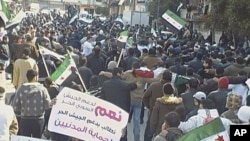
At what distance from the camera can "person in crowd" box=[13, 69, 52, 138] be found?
9172 millimetres

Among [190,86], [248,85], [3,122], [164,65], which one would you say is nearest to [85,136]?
[3,122]

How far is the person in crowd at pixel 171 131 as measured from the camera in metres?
7.45

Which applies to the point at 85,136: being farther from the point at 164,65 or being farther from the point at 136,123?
the point at 164,65

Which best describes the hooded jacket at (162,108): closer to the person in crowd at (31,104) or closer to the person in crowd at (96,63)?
the person in crowd at (31,104)

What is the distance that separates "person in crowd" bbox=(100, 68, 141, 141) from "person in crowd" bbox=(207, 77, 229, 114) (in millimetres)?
1469

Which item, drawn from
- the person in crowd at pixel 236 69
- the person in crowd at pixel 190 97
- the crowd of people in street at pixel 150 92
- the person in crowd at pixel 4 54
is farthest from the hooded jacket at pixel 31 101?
the person in crowd at pixel 4 54

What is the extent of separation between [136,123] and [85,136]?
4291 millimetres

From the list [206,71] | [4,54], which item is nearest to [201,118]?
[206,71]

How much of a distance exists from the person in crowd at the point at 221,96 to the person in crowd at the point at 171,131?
7.22 feet

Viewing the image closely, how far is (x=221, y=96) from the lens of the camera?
10039 mm

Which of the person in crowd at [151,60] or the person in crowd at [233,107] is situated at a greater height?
the person in crowd at [233,107]

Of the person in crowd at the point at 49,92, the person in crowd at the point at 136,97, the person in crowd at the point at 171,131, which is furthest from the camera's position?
the person in crowd at the point at 136,97

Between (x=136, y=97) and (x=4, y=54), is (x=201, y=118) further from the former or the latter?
(x=4, y=54)

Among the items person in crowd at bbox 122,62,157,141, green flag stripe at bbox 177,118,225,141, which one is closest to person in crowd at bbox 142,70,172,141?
person in crowd at bbox 122,62,157,141
